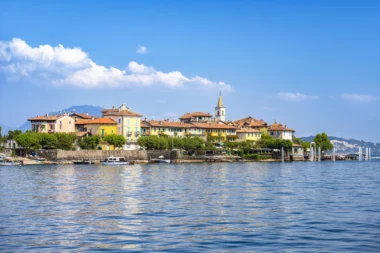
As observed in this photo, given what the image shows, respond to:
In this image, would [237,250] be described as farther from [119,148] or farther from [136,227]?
[119,148]

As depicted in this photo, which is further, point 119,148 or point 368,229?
point 119,148

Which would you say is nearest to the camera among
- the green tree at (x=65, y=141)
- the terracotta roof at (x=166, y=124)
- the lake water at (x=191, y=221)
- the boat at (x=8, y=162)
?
the lake water at (x=191, y=221)

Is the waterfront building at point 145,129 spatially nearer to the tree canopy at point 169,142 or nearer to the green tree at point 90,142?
the tree canopy at point 169,142

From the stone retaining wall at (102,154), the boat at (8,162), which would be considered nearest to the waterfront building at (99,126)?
the stone retaining wall at (102,154)

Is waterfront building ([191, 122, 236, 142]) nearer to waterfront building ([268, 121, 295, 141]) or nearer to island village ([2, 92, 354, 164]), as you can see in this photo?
island village ([2, 92, 354, 164])

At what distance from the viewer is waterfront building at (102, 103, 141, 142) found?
131 metres

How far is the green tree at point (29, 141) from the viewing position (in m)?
114

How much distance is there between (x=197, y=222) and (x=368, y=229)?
22.9 ft

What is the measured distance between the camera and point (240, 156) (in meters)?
141

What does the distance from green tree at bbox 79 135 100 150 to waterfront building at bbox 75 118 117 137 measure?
4.69 metres

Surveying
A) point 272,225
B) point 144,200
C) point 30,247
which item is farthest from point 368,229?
point 144,200

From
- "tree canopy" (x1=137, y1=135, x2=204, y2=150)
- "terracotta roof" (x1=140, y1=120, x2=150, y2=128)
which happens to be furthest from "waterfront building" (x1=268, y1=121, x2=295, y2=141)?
"terracotta roof" (x1=140, y1=120, x2=150, y2=128)

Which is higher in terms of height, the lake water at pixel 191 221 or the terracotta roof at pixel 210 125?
the terracotta roof at pixel 210 125

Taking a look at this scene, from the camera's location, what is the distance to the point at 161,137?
13200 centimetres
